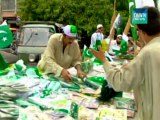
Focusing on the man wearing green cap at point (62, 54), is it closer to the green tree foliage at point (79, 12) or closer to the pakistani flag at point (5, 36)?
the pakistani flag at point (5, 36)

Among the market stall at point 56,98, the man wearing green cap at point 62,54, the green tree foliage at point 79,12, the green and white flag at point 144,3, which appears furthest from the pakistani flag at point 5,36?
the green tree foliage at point 79,12

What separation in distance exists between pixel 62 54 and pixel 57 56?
0.20 feet

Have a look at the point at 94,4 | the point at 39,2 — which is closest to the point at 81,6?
the point at 94,4

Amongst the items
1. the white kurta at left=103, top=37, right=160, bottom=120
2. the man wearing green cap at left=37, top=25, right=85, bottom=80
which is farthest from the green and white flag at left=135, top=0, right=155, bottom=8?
the man wearing green cap at left=37, top=25, right=85, bottom=80

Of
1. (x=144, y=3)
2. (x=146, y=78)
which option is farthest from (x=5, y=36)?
(x=146, y=78)

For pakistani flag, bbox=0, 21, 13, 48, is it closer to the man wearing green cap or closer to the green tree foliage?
the man wearing green cap

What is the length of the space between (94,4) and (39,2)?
248 cm

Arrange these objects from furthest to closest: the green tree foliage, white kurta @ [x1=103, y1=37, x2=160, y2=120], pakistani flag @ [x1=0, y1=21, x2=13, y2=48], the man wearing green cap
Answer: the green tree foliage < the man wearing green cap < pakistani flag @ [x1=0, y1=21, x2=13, y2=48] < white kurta @ [x1=103, y1=37, x2=160, y2=120]

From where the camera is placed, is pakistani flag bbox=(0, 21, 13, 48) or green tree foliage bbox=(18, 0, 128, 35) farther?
green tree foliage bbox=(18, 0, 128, 35)

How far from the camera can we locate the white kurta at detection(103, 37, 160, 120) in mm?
2410

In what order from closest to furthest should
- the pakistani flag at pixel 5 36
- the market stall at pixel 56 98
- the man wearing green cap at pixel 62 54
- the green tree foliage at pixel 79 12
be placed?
the market stall at pixel 56 98
the pakistani flag at pixel 5 36
the man wearing green cap at pixel 62 54
the green tree foliage at pixel 79 12

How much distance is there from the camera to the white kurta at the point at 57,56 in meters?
4.46

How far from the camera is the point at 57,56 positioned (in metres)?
4.64

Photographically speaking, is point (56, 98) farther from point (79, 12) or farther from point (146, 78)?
point (79, 12)
